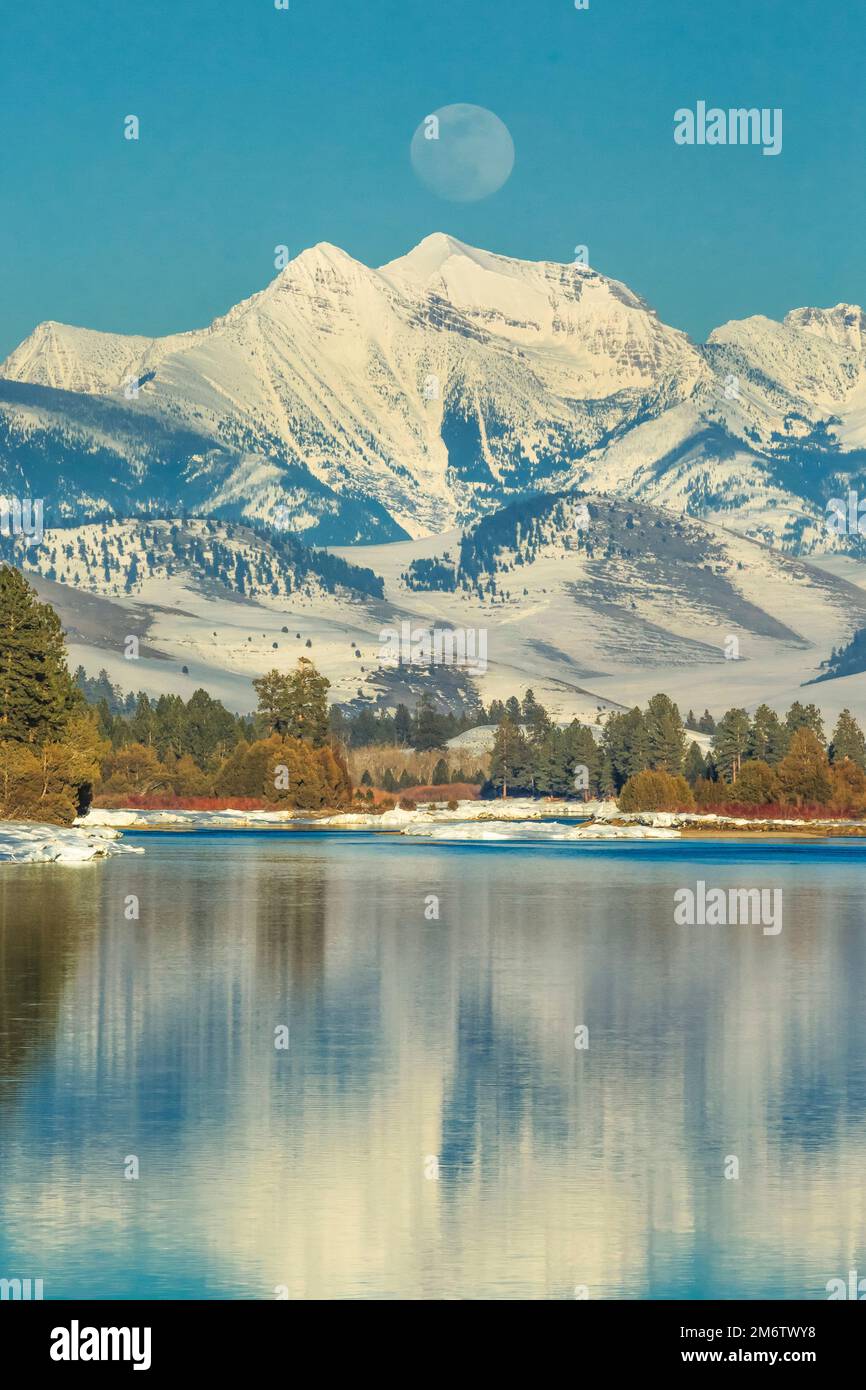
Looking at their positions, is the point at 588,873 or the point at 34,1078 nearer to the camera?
the point at 34,1078

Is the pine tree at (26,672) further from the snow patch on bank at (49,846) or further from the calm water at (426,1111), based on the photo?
the calm water at (426,1111)

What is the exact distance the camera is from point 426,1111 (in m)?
35.3

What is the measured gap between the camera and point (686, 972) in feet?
190

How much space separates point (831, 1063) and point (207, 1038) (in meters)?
13.1

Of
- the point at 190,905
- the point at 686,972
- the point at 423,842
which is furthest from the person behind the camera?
the point at 423,842

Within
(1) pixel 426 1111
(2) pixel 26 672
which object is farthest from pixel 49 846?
(1) pixel 426 1111

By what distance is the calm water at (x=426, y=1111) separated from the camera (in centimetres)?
2669

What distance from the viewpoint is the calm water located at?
26688 millimetres

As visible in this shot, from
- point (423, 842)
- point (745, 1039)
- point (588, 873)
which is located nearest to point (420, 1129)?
point (745, 1039)
